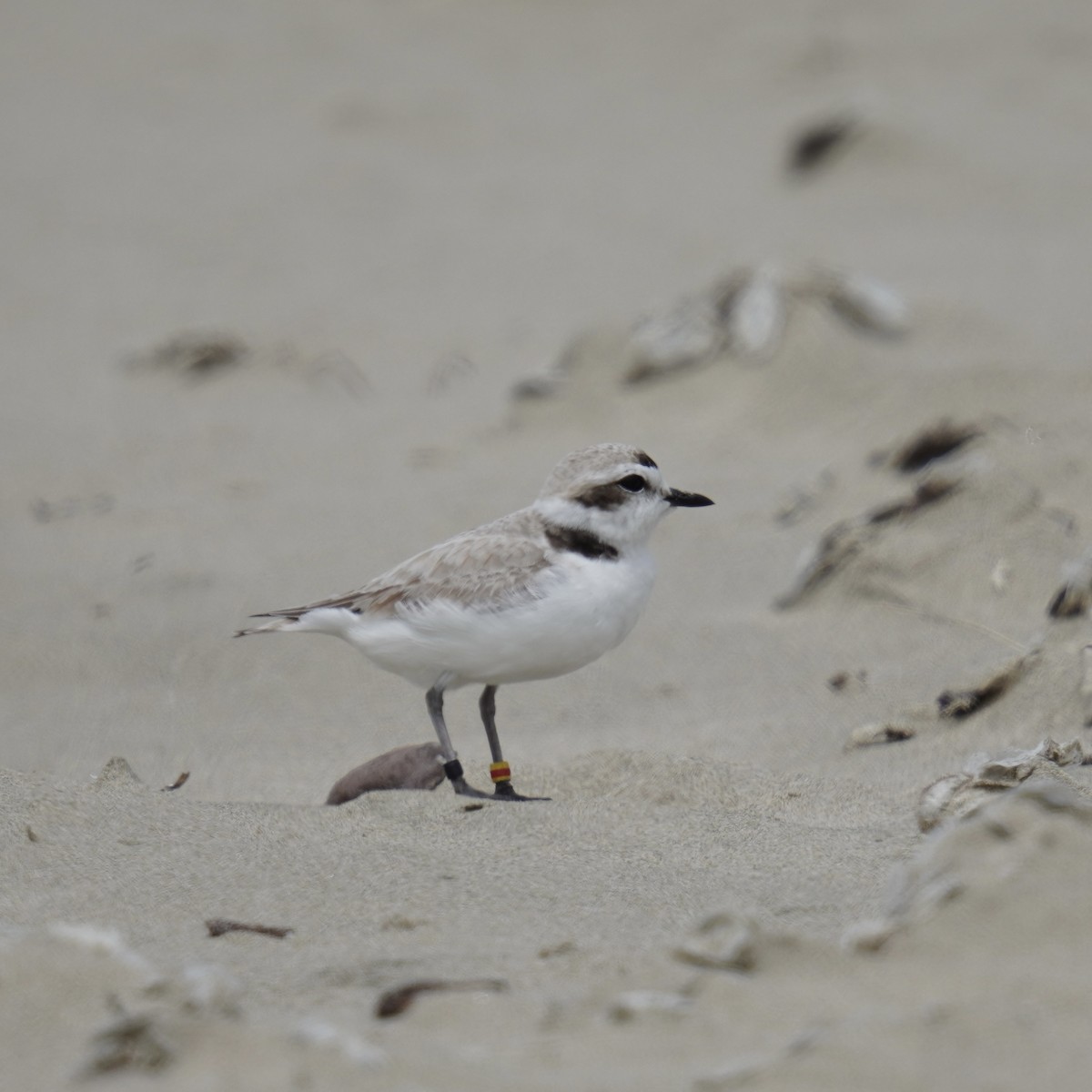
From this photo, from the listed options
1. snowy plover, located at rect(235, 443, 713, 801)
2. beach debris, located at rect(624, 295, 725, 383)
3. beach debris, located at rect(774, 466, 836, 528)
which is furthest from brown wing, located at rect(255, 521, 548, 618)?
beach debris, located at rect(624, 295, 725, 383)

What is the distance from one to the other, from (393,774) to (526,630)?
0.58 m

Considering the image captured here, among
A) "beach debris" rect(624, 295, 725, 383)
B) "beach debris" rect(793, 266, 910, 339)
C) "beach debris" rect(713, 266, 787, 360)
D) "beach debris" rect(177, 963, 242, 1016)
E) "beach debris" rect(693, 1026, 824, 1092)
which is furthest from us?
"beach debris" rect(793, 266, 910, 339)

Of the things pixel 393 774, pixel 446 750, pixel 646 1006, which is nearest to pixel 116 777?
pixel 393 774

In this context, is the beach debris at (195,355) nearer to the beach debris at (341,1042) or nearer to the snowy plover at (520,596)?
the snowy plover at (520,596)

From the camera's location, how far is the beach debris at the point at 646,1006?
2.29 m

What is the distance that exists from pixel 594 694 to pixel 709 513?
164cm

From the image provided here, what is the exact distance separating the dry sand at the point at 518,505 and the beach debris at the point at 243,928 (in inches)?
0.7

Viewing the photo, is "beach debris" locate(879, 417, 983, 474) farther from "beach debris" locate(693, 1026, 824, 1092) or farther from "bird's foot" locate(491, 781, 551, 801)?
"beach debris" locate(693, 1026, 824, 1092)

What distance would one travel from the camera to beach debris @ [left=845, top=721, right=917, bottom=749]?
14.7ft

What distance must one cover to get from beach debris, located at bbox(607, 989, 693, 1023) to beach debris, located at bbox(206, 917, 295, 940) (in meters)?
0.83

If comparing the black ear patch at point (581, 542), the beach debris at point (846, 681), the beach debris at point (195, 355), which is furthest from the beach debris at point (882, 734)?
the beach debris at point (195, 355)

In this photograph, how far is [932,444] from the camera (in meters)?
6.50

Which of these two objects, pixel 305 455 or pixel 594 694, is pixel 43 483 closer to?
pixel 305 455

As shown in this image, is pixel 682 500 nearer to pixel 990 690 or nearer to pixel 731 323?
pixel 990 690
